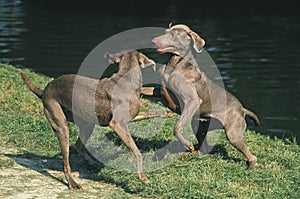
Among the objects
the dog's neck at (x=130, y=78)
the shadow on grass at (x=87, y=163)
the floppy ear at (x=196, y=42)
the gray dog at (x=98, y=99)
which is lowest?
the shadow on grass at (x=87, y=163)

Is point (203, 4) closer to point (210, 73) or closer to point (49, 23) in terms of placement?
point (49, 23)

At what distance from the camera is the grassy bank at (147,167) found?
6.55 m

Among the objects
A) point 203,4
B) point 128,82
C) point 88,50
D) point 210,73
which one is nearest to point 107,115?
point 128,82

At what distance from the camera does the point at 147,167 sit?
734cm

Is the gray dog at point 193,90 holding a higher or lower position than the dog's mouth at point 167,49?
lower

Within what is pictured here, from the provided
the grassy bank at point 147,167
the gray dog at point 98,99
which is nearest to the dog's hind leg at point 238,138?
the grassy bank at point 147,167

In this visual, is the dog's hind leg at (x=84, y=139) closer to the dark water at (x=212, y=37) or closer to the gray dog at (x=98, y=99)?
the gray dog at (x=98, y=99)

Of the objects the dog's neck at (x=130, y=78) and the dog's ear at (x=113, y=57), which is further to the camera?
the dog's ear at (x=113, y=57)

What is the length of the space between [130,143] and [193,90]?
1.26 m

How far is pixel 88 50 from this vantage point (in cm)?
1972

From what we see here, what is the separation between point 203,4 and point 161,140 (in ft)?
A: 83.1

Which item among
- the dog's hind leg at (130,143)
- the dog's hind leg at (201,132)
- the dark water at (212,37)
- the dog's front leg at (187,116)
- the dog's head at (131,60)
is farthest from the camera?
the dark water at (212,37)

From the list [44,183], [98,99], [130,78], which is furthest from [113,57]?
[44,183]

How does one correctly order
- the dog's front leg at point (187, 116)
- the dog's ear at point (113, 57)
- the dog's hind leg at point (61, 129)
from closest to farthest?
the dog's hind leg at point (61, 129)
the dog's ear at point (113, 57)
the dog's front leg at point (187, 116)
